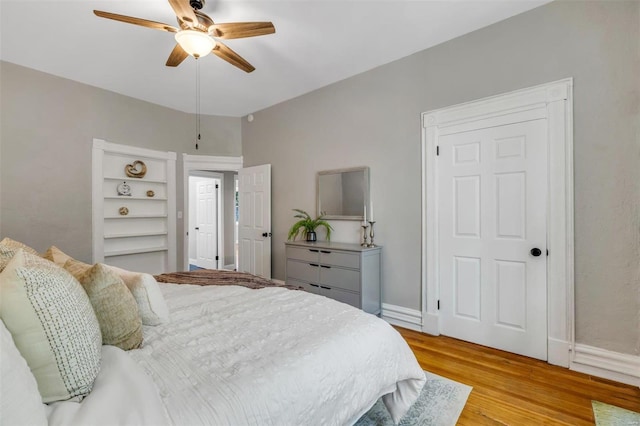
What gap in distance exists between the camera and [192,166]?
4.76 m

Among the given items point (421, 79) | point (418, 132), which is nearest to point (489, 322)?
point (418, 132)

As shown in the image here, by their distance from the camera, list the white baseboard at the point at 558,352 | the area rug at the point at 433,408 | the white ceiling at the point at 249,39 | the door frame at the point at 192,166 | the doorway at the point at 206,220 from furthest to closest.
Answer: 1. the doorway at the point at 206,220
2. the door frame at the point at 192,166
3. the white ceiling at the point at 249,39
4. the white baseboard at the point at 558,352
5. the area rug at the point at 433,408

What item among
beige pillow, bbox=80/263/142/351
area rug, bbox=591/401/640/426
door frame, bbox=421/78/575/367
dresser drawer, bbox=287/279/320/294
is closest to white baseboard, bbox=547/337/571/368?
door frame, bbox=421/78/575/367

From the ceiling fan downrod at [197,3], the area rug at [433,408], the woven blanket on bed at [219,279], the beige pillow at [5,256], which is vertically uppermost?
the ceiling fan downrod at [197,3]

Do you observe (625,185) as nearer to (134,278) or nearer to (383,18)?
(383,18)

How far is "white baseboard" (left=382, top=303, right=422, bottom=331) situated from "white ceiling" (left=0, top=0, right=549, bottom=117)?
2.70m

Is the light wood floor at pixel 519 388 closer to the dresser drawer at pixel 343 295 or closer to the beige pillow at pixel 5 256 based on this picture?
the dresser drawer at pixel 343 295

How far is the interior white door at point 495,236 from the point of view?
7.84 feet

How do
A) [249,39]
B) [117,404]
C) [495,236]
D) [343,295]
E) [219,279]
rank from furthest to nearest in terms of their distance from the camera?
[343,295]
[249,39]
[495,236]
[219,279]
[117,404]

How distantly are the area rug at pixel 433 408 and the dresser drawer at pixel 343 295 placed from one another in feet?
3.37

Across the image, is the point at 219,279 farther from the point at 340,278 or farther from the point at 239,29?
the point at 239,29

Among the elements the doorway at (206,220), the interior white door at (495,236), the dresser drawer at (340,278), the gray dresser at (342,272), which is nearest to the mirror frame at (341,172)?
the gray dresser at (342,272)

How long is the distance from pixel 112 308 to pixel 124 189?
3638 millimetres

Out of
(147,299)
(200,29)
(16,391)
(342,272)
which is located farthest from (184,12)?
(342,272)
